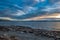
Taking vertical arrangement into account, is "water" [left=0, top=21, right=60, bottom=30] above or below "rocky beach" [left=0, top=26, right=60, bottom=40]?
above

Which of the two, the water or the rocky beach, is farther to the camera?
the water

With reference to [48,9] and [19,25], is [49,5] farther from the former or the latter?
[19,25]

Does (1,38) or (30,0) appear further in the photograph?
(30,0)

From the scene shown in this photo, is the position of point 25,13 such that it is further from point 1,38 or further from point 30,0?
point 1,38

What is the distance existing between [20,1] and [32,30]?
0.41 m

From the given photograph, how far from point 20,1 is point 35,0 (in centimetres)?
20

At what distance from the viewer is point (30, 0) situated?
1.86m

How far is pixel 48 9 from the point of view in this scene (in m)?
1.83

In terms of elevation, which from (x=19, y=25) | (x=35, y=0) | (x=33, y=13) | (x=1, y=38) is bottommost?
(x=1, y=38)

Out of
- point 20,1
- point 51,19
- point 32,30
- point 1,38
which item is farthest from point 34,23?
point 1,38

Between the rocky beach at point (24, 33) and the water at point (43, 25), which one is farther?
the water at point (43, 25)

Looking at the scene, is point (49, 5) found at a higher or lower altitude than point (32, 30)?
higher

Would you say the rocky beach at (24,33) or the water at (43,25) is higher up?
the water at (43,25)

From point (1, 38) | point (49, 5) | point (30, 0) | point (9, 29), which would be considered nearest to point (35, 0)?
point (30, 0)
